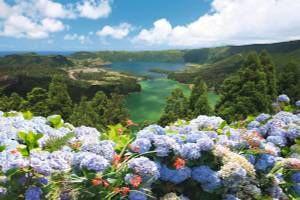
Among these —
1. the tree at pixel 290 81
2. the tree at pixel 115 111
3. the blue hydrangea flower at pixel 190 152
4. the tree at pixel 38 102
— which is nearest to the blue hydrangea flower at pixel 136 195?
the blue hydrangea flower at pixel 190 152

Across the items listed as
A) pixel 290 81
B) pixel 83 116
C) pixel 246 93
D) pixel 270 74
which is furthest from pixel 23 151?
pixel 83 116

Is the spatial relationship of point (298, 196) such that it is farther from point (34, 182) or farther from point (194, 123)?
point (34, 182)

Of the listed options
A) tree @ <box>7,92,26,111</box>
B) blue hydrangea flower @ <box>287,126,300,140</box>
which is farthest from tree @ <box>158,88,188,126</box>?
blue hydrangea flower @ <box>287,126,300,140</box>

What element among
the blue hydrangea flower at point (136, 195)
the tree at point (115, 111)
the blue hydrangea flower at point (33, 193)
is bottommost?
the tree at point (115, 111)

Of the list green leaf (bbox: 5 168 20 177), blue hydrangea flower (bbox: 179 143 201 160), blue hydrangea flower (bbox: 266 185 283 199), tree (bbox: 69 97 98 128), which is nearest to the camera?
green leaf (bbox: 5 168 20 177)

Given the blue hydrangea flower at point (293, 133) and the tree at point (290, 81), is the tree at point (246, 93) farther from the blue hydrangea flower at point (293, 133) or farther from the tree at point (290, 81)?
the blue hydrangea flower at point (293, 133)

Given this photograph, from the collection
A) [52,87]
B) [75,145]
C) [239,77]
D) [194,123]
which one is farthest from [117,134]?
[52,87]

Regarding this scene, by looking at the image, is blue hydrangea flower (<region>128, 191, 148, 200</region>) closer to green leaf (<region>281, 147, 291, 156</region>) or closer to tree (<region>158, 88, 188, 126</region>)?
green leaf (<region>281, 147, 291, 156</region>)
